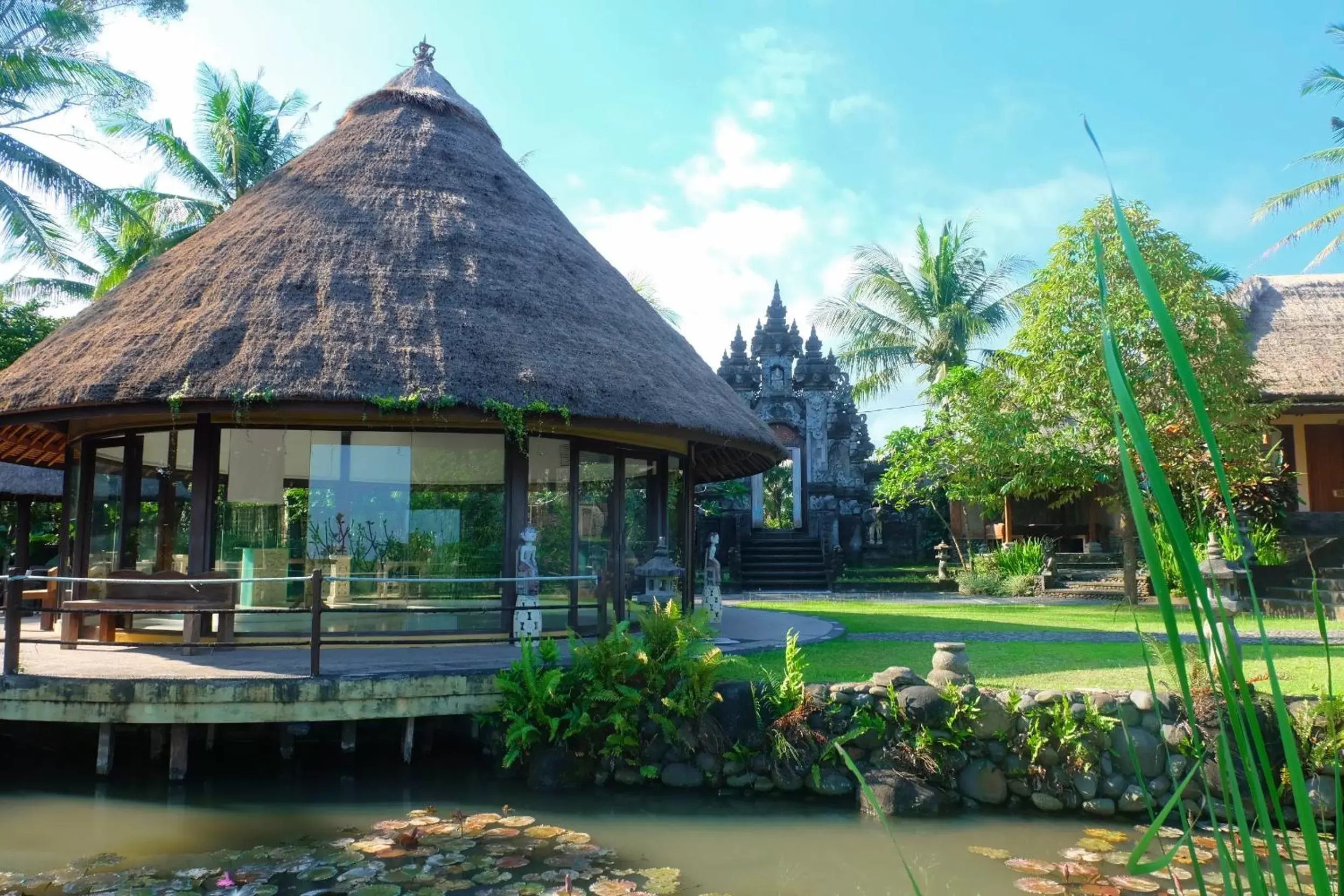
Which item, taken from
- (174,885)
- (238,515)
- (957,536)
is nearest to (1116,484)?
(957,536)

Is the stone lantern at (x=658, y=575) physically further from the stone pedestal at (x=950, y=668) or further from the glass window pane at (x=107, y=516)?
the glass window pane at (x=107, y=516)

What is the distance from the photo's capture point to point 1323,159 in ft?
61.4

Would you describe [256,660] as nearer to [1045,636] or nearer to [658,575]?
[658,575]

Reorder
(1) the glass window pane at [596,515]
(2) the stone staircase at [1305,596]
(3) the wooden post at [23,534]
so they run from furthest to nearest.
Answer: (3) the wooden post at [23,534]
(2) the stone staircase at [1305,596]
(1) the glass window pane at [596,515]

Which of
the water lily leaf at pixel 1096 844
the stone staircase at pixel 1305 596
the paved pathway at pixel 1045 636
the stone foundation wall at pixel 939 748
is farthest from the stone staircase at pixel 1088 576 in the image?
the water lily leaf at pixel 1096 844

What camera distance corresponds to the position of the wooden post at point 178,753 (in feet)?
23.8

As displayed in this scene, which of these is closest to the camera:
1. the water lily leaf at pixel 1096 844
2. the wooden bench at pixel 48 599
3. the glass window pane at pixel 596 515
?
the water lily leaf at pixel 1096 844

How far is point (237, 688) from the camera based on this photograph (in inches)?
273

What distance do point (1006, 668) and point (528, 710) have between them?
4117 mm

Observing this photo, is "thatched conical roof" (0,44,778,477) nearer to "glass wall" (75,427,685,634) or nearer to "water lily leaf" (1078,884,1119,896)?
"glass wall" (75,427,685,634)

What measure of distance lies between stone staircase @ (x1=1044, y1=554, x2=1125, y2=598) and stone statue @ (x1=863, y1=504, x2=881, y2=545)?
4575 mm

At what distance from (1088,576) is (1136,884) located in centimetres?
1437

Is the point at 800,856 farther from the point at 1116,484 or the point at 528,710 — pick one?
the point at 1116,484

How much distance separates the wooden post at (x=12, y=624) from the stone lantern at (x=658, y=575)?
557cm
